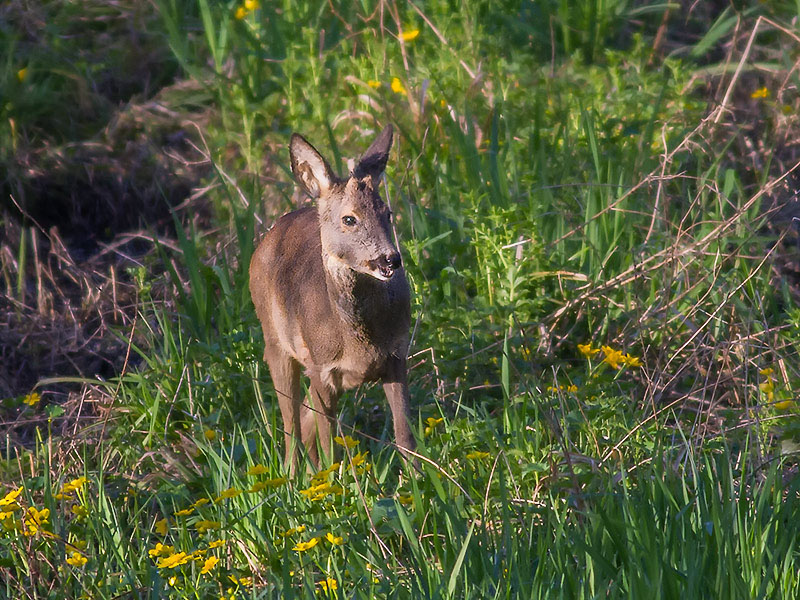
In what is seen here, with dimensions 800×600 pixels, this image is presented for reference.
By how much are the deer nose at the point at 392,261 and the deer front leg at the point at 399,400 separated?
50cm

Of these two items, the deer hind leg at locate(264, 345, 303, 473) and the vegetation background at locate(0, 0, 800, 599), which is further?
the deer hind leg at locate(264, 345, 303, 473)

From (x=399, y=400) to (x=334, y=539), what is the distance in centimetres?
91

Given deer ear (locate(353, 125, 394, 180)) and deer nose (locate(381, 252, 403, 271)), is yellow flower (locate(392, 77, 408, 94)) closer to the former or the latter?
deer ear (locate(353, 125, 394, 180))

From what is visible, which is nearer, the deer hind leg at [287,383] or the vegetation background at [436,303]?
the vegetation background at [436,303]

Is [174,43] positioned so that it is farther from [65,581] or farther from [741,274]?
[65,581]

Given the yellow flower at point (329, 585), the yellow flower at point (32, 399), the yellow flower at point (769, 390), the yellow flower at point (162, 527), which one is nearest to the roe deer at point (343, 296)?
the yellow flower at point (162, 527)

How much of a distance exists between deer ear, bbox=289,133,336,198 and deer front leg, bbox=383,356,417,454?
0.71 metres

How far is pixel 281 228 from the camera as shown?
5.19 metres

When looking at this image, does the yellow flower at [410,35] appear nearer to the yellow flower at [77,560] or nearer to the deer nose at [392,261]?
the deer nose at [392,261]

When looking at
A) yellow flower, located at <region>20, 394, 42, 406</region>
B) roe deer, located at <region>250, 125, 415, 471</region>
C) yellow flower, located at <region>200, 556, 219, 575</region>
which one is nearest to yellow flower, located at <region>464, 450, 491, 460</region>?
roe deer, located at <region>250, 125, 415, 471</region>

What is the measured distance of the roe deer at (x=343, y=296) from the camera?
4.30 meters

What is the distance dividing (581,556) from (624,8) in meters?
5.92

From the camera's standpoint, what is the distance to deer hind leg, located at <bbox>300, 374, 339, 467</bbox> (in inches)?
182

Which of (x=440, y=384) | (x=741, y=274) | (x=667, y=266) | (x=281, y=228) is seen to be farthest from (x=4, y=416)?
(x=741, y=274)
